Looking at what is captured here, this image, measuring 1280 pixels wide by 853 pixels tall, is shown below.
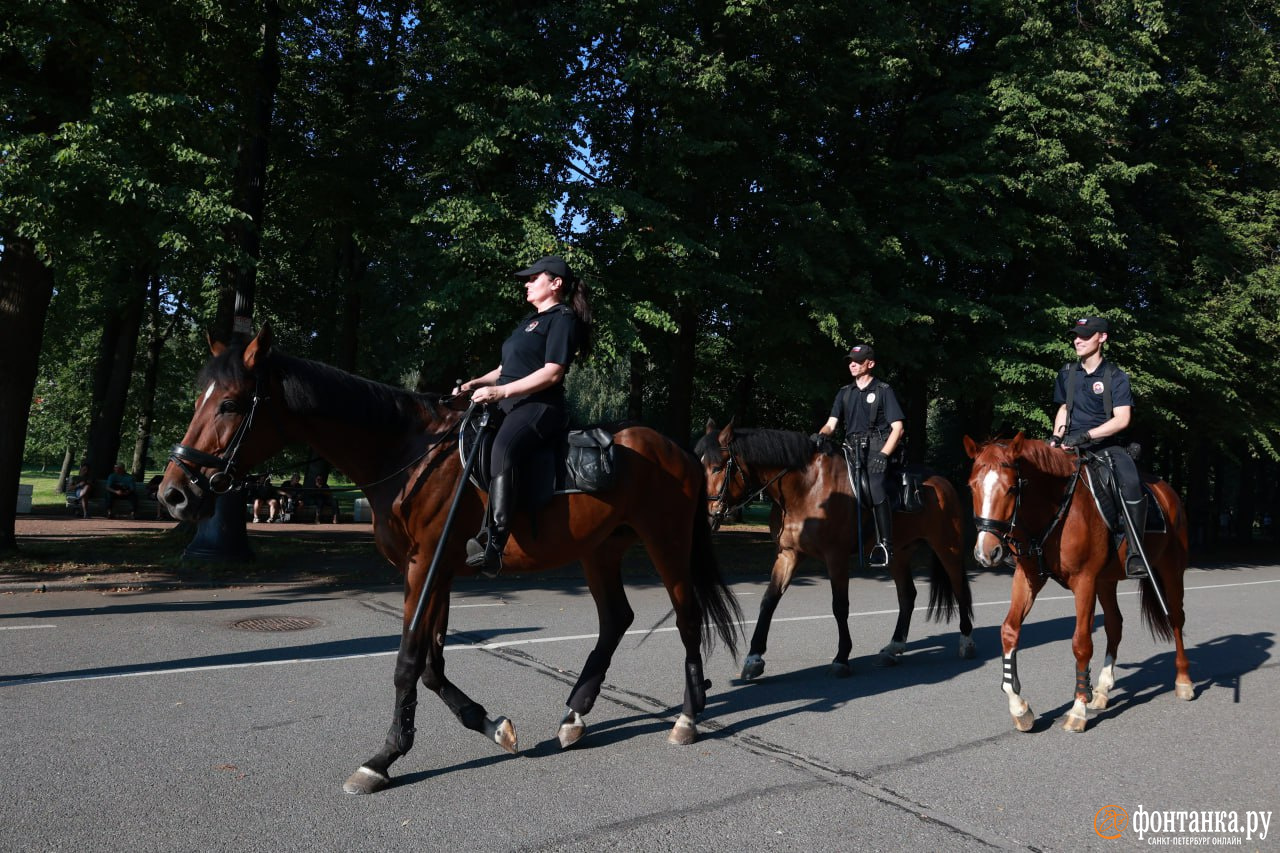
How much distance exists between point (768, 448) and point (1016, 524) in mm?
2480

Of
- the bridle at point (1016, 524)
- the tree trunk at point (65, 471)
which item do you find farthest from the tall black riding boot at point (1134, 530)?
the tree trunk at point (65, 471)

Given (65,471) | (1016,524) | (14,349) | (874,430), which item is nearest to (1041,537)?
(1016,524)

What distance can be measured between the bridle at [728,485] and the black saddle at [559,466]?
252cm

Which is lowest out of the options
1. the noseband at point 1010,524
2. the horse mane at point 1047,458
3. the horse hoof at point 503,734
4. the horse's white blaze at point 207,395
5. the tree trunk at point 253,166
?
the horse hoof at point 503,734

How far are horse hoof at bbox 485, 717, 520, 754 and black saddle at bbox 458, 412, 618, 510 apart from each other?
121 cm

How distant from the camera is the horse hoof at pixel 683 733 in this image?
5.35m

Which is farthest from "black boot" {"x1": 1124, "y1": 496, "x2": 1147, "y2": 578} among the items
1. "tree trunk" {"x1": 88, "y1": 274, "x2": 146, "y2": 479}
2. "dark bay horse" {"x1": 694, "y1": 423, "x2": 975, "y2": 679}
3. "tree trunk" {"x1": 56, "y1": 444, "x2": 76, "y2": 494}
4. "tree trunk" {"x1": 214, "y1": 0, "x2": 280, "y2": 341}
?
"tree trunk" {"x1": 56, "y1": 444, "x2": 76, "y2": 494}

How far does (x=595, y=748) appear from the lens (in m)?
5.25

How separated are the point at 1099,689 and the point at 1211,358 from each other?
17.0m

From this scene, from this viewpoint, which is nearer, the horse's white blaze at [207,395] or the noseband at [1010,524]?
the horse's white blaze at [207,395]

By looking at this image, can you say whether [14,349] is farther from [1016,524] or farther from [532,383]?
Result: [1016,524]

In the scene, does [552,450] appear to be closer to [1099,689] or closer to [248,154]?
[1099,689]

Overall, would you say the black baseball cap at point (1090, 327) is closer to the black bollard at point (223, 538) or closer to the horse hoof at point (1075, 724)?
the horse hoof at point (1075, 724)

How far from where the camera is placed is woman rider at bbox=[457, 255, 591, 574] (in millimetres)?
4863
